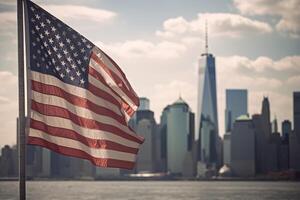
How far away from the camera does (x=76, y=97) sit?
62.6ft

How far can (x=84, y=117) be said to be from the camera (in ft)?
63.0

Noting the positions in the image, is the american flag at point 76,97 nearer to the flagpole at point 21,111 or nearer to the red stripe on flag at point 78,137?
the red stripe on flag at point 78,137

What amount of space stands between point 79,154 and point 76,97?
171 cm

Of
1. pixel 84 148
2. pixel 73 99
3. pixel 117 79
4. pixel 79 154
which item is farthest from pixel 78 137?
pixel 117 79

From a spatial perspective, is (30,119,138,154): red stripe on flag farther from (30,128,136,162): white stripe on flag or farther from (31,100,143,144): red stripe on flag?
(31,100,143,144): red stripe on flag

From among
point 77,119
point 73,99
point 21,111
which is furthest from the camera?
point 77,119

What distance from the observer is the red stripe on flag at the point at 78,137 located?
1841cm

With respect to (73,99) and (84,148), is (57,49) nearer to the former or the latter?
(73,99)

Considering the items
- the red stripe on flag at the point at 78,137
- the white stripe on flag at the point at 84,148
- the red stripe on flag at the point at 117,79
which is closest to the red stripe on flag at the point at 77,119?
the red stripe on flag at the point at 78,137

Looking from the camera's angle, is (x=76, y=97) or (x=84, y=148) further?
(x=84, y=148)

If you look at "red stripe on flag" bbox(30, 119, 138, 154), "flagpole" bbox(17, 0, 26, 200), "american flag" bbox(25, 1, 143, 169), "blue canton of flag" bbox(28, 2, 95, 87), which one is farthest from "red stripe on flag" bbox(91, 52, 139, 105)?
"flagpole" bbox(17, 0, 26, 200)

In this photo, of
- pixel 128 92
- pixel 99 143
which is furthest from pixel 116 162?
pixel 128 92

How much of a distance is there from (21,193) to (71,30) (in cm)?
505

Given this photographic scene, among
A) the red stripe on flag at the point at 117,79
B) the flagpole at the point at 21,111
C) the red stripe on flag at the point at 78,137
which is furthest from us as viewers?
the red stripe on flag at the point at 117,79
